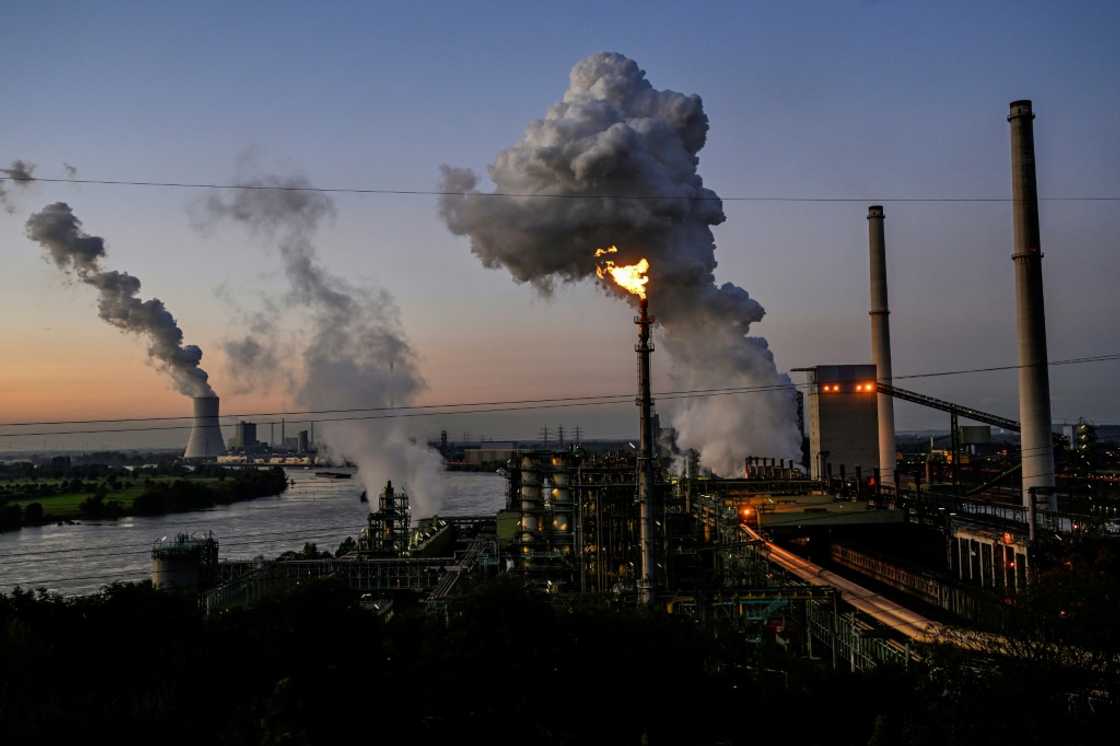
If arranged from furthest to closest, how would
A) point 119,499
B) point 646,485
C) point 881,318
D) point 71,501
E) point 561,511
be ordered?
point 119,499 < point 71,501 < point 881,318 < point 561,511 < point 646,485

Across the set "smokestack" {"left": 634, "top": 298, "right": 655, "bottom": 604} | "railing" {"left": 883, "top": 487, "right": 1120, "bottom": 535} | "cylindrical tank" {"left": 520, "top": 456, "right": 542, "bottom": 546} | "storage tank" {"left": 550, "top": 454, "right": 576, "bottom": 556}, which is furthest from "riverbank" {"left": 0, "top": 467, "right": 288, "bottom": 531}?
"smokestack" {"left": 634, "top": 298, "right": 655, "bottom": 604}

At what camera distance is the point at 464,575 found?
57.0 feet

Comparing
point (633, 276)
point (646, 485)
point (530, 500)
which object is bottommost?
point (530, 500)

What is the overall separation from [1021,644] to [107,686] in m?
8.49

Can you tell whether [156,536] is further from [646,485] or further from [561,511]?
[646,485]

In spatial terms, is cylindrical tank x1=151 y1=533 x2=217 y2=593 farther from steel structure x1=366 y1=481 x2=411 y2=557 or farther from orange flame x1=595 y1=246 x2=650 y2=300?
orange flame x1=595 y1=246 x2=650 y2=300

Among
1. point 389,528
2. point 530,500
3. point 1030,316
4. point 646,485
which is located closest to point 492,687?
point 646,485

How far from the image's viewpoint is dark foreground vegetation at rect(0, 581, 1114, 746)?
22.4 feet

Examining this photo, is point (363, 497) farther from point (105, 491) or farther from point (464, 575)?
point (464, 575)

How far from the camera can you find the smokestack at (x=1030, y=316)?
20875mm

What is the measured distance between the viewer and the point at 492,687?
26.8 ft

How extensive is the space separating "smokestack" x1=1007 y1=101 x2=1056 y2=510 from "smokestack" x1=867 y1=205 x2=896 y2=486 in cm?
1024

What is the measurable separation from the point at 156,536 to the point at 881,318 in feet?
98.9

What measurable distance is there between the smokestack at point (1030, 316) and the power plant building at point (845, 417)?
1078 cm
